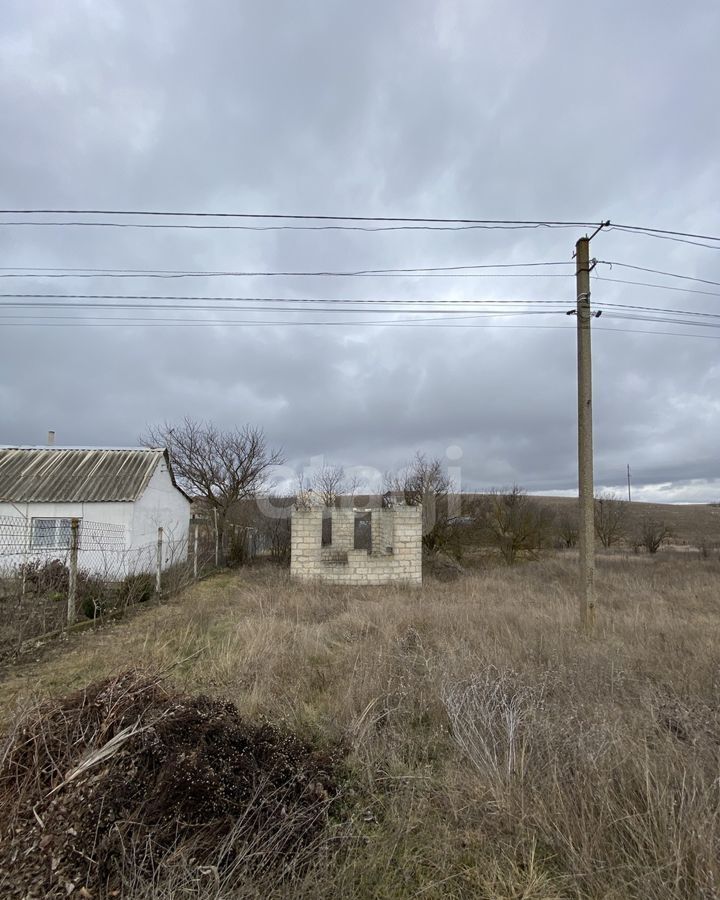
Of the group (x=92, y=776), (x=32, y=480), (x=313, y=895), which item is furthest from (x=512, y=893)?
(x=32, y=480)

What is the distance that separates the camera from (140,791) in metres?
2.22

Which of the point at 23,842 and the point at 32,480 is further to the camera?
the point at 32,480

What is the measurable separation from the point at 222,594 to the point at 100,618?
3324mm

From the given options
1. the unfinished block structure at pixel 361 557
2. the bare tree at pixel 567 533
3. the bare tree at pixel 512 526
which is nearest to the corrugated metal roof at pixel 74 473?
the unfinished block structure at pixel 361 557

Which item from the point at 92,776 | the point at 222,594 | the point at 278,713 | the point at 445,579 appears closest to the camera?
the point at 92,776

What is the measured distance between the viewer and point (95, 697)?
2879 millimetres

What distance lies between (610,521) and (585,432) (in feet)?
65.3

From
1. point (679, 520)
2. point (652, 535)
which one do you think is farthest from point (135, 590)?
point (679, 520)

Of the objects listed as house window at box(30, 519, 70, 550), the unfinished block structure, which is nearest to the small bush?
the unfinished block structure

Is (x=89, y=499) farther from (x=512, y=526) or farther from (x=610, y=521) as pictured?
→ (x=610, y=521)

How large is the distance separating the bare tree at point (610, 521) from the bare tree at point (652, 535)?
1011 millimetres

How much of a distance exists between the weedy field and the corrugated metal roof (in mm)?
8546

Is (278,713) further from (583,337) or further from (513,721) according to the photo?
(583,337)

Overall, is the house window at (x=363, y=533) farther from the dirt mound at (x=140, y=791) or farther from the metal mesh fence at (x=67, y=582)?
the dirt mound at (x=140, y=791)
